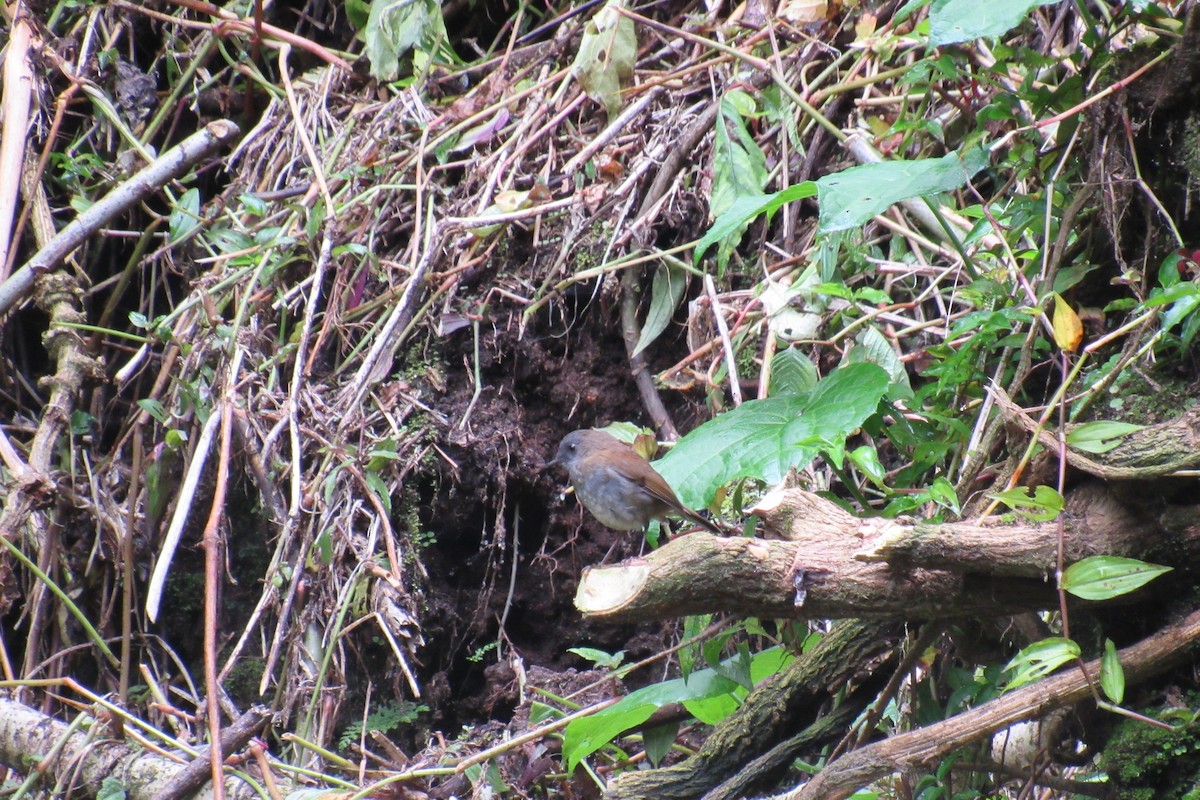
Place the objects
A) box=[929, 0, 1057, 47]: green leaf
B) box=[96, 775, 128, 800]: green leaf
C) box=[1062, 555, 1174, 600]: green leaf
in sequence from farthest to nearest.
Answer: box=[96, 775, 128, 800]: green leaf
box=[929, 0, 1057, 47]: green leaf
box=[1062, 555, 1174, 600]: green leaf

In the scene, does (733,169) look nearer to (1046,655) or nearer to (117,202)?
(1046,655)

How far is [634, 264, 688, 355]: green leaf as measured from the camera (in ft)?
11.5

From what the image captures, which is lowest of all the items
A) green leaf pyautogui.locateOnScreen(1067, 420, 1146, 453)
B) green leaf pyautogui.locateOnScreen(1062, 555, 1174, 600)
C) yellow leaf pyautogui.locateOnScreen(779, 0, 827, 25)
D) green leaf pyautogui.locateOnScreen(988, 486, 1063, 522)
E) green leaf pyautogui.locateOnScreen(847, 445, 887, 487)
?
green leaf pyautogui.locateOnScreen(847, 445, 887, 487)

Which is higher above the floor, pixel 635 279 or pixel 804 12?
pixel 804 12

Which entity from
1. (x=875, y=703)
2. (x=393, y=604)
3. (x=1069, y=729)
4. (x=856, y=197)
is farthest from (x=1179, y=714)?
(x=393, y=604)

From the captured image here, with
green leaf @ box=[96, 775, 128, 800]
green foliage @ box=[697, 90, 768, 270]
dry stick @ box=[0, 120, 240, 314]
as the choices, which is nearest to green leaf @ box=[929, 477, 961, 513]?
green foliage @ box=[697, 90, 768, 270]

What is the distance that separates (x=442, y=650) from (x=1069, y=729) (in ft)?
7.09

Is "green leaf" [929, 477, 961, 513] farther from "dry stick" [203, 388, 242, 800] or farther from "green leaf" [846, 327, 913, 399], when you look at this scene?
"dry stick" [203, 388, 242, 800]

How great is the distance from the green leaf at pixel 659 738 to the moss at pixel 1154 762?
1031mm

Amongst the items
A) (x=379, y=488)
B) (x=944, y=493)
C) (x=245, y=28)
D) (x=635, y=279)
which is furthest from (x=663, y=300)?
(x=245, y=28)

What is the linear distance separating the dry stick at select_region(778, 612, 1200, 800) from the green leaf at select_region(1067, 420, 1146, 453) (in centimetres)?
32

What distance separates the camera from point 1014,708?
1.81 m

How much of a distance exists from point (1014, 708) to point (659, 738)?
3.27 ft

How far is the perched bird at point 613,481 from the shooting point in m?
3.28
